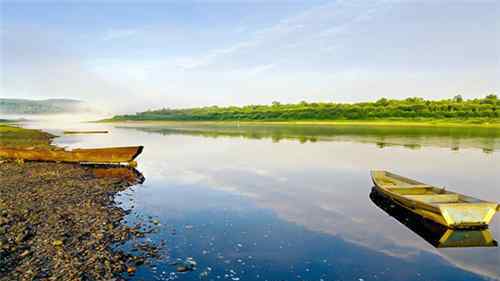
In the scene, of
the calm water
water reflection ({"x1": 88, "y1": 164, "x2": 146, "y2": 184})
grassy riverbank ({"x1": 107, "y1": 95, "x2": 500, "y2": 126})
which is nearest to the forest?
grassy riverbank ({"x1": 107, "y1": 95, "x2": 500, "y2": 126})

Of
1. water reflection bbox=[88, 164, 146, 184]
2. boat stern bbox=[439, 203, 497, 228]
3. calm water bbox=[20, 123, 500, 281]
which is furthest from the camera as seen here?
water reflection bbox=[88, 164, 146, 184]

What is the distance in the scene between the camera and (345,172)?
27.0 metres

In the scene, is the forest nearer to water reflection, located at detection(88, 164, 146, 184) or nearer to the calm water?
the calm water

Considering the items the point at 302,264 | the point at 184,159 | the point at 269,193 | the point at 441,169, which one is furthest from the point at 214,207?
the point at 441,169

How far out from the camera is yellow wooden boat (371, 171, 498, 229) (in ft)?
43.3

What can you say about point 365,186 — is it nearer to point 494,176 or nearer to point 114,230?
point 494,176

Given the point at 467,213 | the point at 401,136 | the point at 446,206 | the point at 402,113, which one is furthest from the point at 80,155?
the point at 402,113

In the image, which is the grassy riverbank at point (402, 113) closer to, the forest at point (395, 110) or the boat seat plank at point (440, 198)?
the forest at point (395, 110)

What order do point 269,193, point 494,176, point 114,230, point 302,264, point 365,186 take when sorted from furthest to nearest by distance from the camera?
point 494,176 → point 365,186 → point 269,193 → point 114,230 → point 302,264

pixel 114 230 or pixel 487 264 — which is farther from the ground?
pixel 114 230

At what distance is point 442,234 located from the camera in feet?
43.2

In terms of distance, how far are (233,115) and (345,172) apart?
166 metres

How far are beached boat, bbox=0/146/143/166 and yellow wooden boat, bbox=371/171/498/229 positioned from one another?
20.8 meters

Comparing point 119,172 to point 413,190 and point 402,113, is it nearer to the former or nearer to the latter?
point 413,190
